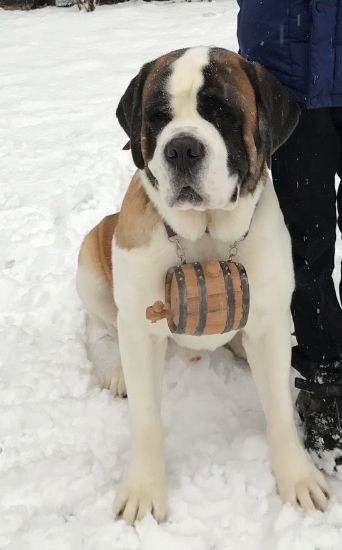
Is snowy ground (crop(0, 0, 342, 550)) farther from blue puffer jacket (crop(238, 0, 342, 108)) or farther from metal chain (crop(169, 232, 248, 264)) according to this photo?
blue puffer jacket (crop(238, 0, 342, 108))

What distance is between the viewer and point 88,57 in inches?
307

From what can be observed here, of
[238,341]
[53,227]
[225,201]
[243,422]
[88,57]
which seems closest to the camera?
[225,201]

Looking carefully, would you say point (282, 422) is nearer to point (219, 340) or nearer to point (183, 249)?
point (219, 340)

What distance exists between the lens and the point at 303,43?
1997 millimetres

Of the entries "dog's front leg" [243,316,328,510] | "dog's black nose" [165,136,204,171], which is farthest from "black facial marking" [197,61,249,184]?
"dog's front leg" [243,316,328,510]

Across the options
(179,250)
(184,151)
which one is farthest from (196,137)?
(179,250)

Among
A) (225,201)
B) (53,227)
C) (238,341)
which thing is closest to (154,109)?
(225,201)

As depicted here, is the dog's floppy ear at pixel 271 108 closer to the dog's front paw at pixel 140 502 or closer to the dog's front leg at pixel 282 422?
the dog's front leg at pixel 282 422

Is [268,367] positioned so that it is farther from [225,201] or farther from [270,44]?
[270,44]

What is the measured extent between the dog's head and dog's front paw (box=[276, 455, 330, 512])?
94cm

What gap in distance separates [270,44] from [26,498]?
173 cm

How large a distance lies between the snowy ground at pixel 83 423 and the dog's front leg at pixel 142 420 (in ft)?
0.26

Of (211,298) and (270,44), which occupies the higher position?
(270,44)

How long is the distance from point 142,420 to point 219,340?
403 mm
